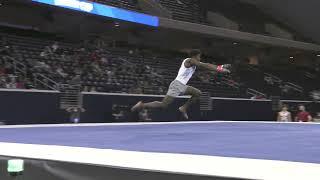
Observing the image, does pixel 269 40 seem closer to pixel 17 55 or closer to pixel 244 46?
pixel 244 46

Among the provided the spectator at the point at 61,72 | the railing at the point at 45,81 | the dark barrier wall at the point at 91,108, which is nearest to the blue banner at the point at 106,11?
the spectator at the point at 61,72

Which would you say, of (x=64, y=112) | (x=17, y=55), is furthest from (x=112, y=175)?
(x=17, y=55)

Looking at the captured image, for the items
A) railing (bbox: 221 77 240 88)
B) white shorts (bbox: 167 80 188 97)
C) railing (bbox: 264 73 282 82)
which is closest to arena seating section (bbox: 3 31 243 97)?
railing (bbox: 221 77 240 88)

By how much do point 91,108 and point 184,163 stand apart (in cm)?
1129

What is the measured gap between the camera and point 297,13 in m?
28.9

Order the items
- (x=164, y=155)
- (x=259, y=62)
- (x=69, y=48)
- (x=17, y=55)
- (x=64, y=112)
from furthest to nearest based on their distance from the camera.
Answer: (x=259, y=62), (x=69, y=48), (x=17, y=55), (x=64, y=112), (x=164, y=155)

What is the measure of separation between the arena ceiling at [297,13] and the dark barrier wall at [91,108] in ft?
38.2

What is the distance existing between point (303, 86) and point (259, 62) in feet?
10.2

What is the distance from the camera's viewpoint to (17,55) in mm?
16609

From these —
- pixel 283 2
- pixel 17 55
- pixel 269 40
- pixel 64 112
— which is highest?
pixel 283 2

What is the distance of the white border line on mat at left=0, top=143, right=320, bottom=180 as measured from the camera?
2.68 meters

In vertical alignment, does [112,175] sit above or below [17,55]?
below

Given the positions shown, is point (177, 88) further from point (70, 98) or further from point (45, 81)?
point (45, 81)

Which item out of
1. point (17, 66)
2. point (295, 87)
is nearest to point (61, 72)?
point (17, 66)
